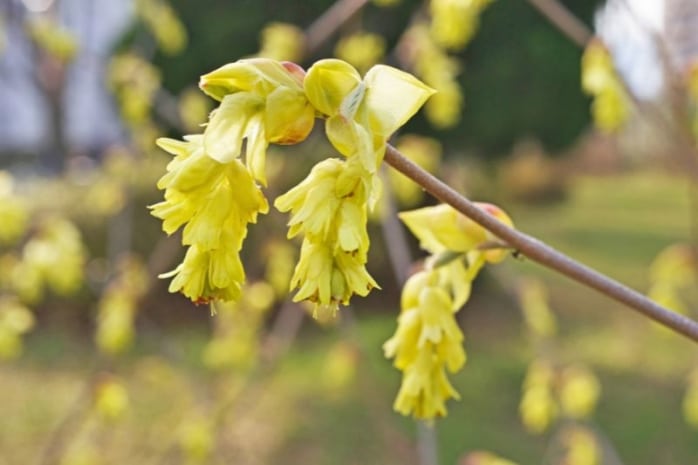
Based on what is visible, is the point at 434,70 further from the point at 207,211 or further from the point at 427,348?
the point at 207,211

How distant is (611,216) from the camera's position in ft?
43.1

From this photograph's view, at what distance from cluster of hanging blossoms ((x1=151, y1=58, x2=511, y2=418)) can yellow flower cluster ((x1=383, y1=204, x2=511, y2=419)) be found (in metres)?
0.20

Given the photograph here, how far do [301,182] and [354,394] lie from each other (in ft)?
15.0

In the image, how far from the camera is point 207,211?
591 millimetres

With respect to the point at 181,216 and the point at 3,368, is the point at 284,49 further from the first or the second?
the point at 3,368

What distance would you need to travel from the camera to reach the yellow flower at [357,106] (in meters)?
0.61

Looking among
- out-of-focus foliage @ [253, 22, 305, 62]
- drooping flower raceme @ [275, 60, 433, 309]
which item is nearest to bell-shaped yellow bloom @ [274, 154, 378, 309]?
drooping flower raceme @ [275, 60, 433, 309]

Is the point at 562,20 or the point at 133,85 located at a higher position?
the point at 562,20

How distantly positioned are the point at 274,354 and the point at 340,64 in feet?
8.94

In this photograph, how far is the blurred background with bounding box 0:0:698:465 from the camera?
2441 mm

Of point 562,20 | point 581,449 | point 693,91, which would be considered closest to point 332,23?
point 562,20

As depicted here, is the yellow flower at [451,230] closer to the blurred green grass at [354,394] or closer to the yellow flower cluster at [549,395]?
the yellow flower cluster at [549,395]

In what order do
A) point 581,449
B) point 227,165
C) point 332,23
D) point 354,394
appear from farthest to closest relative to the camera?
point 354,394 < point 332,23 < point 581,449 < point 227,165

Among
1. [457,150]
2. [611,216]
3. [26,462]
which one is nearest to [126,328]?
[26,462]
